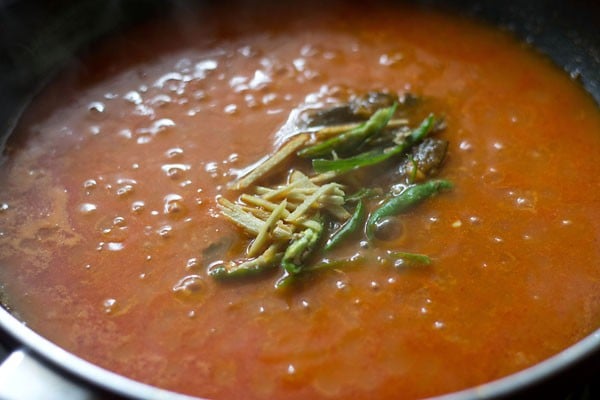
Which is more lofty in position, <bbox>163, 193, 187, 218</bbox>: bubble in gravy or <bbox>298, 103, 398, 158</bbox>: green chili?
<bbox>298, 103, 398, 158</bbox>: green chili

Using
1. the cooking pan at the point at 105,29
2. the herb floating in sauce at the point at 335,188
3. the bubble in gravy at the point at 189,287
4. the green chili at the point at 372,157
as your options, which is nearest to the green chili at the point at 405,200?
the herb floating in sauce at the point at 335,188

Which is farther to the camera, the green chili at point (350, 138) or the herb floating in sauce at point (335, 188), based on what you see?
the green chili at point (350, 138)

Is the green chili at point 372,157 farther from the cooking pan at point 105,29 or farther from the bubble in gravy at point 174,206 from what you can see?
the cooking pan at point 105,29

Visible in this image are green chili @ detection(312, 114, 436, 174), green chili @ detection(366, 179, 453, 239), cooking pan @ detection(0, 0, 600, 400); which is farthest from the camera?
cooking pan @ detection(0, 0, 600, 400)

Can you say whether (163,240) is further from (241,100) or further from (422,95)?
(422,95)

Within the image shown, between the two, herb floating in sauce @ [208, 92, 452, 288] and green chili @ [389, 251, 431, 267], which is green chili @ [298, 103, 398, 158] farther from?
green chili @ [389, 251, 431, 267]

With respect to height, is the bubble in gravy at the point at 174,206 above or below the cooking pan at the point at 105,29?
below

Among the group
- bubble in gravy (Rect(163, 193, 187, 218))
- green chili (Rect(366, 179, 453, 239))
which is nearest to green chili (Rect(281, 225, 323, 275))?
green chili (Rect(366, 179, 453, 239))

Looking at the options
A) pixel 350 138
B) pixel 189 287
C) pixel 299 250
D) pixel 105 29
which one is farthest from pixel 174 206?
pixel 105 29
